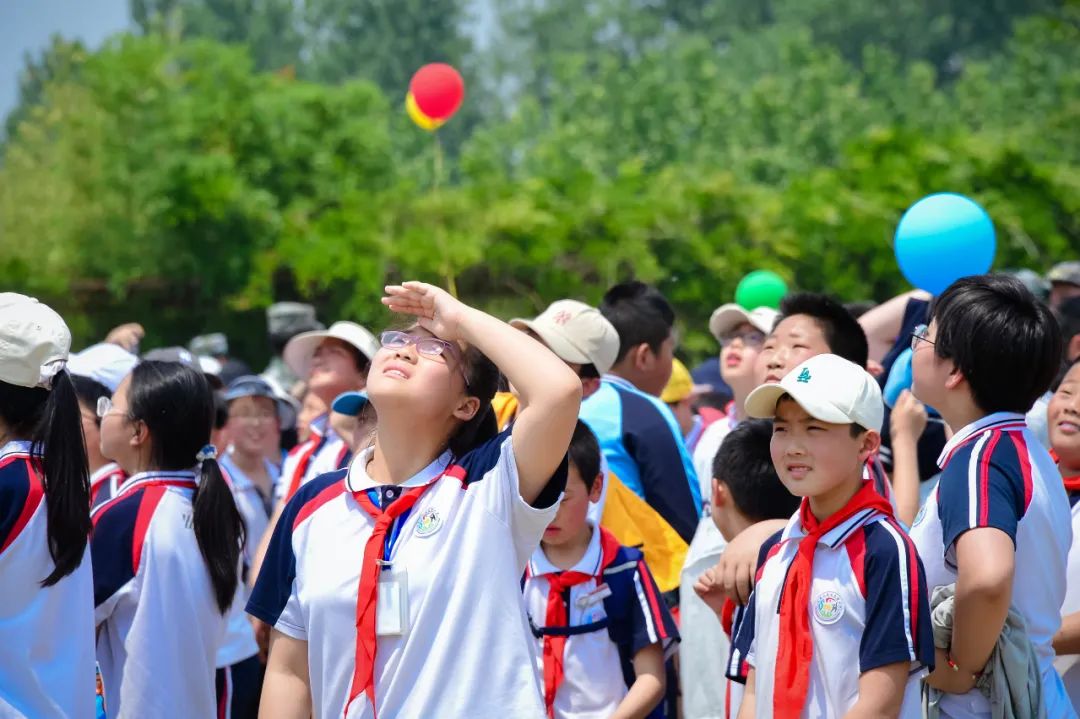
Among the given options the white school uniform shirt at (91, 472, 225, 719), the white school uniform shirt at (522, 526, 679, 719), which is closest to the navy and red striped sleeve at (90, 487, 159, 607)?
the white school uniform shirt at (91, 472, 225, 719)

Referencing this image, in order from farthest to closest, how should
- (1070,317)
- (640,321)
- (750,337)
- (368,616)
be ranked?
(1070,317), (750,337), (640,321), (368,616)

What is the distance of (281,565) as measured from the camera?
9.91ft

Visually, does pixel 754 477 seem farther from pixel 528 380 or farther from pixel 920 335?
pixel 528 380

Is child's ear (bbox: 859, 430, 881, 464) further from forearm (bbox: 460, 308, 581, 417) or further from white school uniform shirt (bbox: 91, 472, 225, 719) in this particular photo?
white school uniform shirt (bbox: 91, 472, 225, 719)

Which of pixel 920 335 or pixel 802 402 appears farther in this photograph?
pixel 920 335

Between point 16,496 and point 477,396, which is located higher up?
point 477,396

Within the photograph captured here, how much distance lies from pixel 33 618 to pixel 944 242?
11.4ft

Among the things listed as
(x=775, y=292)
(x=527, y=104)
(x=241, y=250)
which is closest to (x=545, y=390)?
(x=775, y=292)

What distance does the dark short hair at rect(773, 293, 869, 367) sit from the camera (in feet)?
14.3

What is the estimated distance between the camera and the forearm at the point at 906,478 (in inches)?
159

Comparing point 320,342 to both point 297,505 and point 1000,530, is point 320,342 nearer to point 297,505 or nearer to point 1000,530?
point 297,505

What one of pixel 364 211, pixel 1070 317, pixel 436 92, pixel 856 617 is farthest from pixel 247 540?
pixel 364 211

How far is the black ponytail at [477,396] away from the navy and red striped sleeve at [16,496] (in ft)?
4.05

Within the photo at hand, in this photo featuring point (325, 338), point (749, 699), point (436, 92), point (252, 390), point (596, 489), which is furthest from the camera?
point (436, 92)
